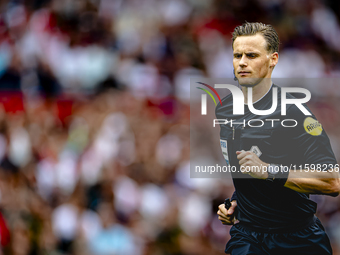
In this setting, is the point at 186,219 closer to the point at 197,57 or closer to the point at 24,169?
the point at 197,57

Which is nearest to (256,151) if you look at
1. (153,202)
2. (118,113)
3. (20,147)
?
(153,202)

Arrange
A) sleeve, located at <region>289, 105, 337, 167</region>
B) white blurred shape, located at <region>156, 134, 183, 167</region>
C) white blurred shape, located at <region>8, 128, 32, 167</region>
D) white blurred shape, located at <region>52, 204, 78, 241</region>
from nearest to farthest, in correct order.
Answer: sleeve, located at <region>289, 105, 337, 167</region>, white blurred shape, located at <region>156, 134, 183, 167</region>, white blurred shape, located at <region>52, 204, 78, 241</region>, white blurred shape, located at <region>8, 128, 32, 167</region>

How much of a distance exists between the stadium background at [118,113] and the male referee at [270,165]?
85cm

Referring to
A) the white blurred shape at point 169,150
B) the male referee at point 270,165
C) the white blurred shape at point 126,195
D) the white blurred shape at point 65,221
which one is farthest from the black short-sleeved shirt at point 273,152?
the white blurred shape at point 65,221

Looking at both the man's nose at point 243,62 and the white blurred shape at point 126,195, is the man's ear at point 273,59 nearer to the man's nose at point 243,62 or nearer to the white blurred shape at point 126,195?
the man's nose at point 243,62

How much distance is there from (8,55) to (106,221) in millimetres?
1233

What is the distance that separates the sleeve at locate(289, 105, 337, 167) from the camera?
0.36 m

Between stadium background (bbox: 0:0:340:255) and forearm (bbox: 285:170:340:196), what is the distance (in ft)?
2.99

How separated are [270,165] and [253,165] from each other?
0.02 metres

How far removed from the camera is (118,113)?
1.76m

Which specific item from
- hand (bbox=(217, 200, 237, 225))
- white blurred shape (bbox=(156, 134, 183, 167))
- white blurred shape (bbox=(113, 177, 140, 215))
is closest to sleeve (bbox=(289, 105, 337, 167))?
hand (bbox=(217, 200, 237, 225))

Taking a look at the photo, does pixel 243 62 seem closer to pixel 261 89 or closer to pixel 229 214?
pixel 261 89

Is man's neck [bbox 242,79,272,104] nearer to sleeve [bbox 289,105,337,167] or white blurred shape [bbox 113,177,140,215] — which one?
sleeve [bbox 289,105,337,167]

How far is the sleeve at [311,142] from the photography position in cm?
36
